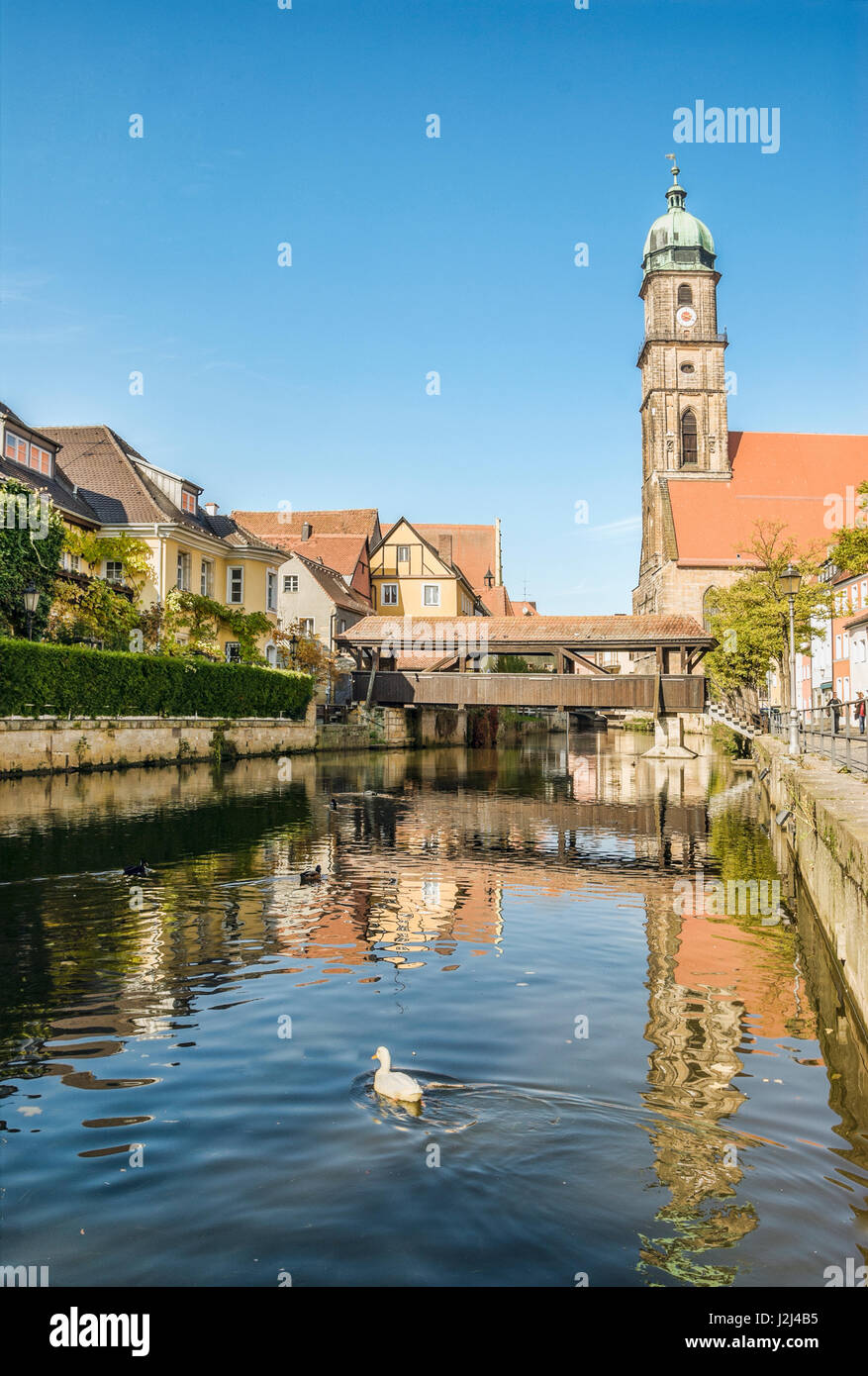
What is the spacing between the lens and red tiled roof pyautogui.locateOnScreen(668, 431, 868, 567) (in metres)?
78.7

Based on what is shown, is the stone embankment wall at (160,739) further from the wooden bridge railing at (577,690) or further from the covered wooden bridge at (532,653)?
the wooden bridge railing at (577,690)

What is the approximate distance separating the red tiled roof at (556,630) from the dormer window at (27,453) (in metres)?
16.9

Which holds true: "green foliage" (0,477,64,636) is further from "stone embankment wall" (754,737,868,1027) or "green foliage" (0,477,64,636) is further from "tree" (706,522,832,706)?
"tree" (706,522,832,706)

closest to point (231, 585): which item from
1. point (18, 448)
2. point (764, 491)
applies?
point (18, 448)

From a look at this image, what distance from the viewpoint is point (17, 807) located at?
831 inches

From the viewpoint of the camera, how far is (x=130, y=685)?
3394cm

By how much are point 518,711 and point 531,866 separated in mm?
65183

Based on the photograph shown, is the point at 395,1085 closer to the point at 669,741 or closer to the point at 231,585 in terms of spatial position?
the point at 669,741

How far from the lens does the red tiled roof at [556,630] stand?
1821 inches

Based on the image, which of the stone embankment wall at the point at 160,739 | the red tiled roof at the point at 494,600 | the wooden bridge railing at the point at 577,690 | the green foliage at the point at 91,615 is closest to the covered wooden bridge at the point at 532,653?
the wooden bridge railing at the point at 577,690

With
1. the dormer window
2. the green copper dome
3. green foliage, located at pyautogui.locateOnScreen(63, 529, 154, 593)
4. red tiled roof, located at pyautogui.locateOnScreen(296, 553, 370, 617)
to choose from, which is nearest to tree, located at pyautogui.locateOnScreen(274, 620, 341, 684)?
red tiled roof, located at pyautogui.locateOnScreen(296, 553, 370, 617)

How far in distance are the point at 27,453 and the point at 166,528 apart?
20.9 ft

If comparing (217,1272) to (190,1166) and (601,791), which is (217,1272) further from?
(601,791)

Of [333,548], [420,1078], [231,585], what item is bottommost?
[420,1078]
